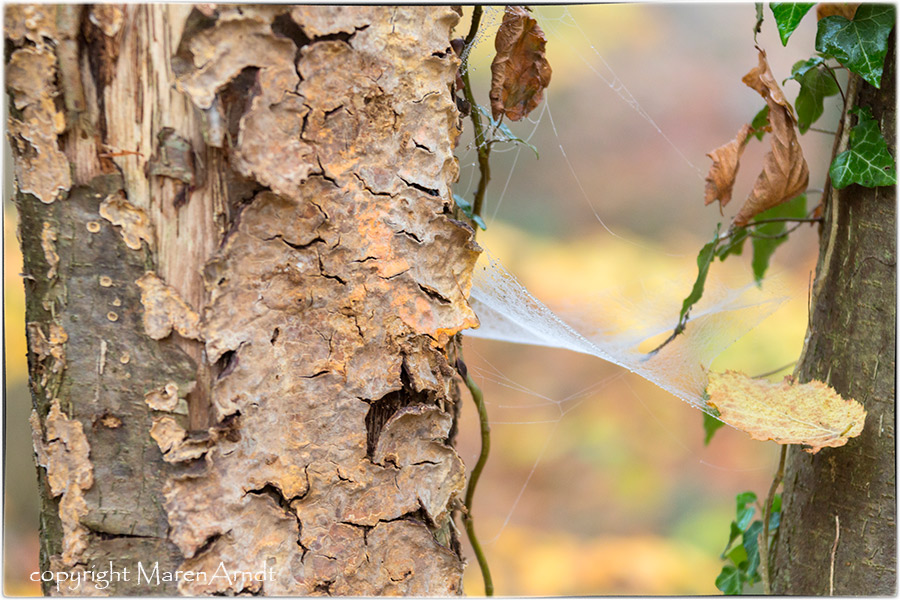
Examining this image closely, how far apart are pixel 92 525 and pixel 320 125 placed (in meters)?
0.44

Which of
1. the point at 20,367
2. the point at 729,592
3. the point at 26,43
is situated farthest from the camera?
the point at 20,367

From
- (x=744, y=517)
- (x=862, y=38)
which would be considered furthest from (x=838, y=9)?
(x=744, y=517)

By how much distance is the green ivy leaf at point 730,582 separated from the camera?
98 cm

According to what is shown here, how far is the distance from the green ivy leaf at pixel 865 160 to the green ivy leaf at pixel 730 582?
26.6 inches

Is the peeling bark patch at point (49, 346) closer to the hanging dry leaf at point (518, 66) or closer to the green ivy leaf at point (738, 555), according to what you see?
the hanging dry leaf at point (518, 66)

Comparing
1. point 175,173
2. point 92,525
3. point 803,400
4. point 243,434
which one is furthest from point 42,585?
point 803,400

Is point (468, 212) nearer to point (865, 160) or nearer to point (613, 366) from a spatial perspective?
point (865, 160)

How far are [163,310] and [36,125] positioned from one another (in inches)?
7.7

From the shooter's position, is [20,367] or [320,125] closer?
[320,125]

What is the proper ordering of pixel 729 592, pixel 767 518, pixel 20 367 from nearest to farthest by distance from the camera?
pixel 767 518
pixel 729 592
pixel 20 367

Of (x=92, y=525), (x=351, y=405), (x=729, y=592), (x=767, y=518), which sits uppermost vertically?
(x=351, y=405)

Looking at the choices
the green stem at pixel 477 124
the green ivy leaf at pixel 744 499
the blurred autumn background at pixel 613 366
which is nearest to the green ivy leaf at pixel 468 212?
the green stem at pixel 477 124

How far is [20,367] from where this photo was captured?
4.42ft

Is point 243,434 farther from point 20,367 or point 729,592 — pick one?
point 20,367
